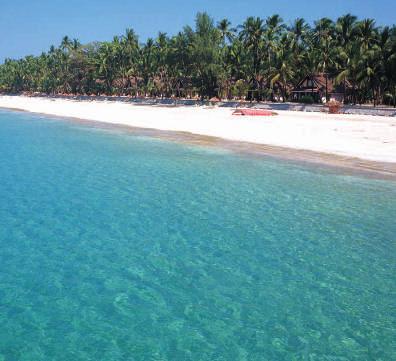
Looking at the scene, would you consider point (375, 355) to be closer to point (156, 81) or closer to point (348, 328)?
point (348, 328)

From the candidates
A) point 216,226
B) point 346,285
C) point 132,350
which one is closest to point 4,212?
point 216,226

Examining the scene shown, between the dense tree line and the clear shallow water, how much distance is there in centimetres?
3854

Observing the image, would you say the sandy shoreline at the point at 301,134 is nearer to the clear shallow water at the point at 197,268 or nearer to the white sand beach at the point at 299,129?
the white sand beach at the point at 299,129

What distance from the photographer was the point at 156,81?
8681cm

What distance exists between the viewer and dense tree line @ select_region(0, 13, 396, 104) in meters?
54.7

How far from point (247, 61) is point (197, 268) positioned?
61.5m

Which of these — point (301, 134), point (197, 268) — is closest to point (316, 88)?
point (301, 134)

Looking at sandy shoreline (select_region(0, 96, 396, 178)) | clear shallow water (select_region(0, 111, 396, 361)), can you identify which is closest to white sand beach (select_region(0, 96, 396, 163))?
sandy shoreline (select_region(0, 96, 396, 178))

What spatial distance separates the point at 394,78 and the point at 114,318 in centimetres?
5059

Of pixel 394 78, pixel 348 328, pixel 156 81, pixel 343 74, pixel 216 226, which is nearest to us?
pixel 348 328

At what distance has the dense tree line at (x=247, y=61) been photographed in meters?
54.7

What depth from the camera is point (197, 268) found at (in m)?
10.9

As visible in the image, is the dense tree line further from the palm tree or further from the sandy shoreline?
the sandy shoreline

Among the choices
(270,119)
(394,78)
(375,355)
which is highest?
(394,78)
